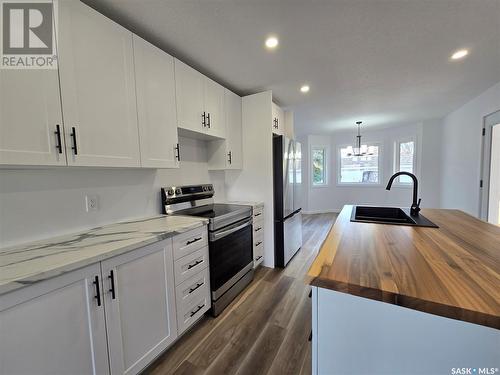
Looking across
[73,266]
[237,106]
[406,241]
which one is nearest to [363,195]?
[237,106]

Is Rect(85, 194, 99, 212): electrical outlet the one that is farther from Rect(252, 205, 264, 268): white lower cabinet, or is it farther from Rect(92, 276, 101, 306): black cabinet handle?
Rect(252, 205, 264, 268): white lower cabinet

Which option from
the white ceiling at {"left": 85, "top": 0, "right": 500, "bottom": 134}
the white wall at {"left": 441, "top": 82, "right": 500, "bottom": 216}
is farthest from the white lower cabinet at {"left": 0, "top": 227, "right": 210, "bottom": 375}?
the white wall at {"left": 441, "top": 82, "right": 500, "bottom": 216}

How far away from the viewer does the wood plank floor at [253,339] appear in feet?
4.64

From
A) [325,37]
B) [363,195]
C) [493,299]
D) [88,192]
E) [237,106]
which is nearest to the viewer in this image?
[493,299]

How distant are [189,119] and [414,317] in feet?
6.89

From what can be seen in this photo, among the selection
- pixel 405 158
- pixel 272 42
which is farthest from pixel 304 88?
pixel 405 158

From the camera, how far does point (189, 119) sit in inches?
80.6

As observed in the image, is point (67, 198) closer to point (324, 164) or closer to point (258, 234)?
point (258, 234)

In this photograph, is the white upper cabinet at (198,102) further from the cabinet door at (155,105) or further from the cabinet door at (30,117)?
the cabinet door at (30,117)

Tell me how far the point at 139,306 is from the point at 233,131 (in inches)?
83.0

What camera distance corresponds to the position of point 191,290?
5.43 ft

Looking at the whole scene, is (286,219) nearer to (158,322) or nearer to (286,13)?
(158,322)

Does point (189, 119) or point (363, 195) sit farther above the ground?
point (189, 119)

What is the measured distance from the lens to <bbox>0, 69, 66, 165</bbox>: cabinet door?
994 millimetres
